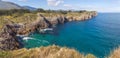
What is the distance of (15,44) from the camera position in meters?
79.4

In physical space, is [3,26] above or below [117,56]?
below

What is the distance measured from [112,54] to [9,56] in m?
7.07

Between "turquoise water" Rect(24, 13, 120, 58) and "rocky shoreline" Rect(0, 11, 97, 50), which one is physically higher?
"rocky shoreline" Rect(0, 11, 97, 50)

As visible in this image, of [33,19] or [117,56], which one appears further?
[33,19]

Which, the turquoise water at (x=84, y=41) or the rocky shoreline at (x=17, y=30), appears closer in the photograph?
the turquoise water at (x=84, y=41)

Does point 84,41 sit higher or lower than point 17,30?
lower

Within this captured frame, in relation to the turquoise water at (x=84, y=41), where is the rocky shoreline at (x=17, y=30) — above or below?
above

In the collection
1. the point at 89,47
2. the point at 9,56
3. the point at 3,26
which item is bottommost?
the point at 89,47

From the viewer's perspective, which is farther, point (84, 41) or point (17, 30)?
point (17, 30)

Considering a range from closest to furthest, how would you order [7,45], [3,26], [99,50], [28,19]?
[99,50], [7,45], [3,26], [28,19]

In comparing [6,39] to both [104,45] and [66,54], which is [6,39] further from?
[66,54]

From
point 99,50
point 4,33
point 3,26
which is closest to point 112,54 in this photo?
point 99,50

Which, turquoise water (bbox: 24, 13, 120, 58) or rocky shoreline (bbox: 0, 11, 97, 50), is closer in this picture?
turquoise water (bbox: 24, 13, 120, 58)

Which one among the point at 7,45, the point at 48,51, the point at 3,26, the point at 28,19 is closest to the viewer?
the point at 48,51
